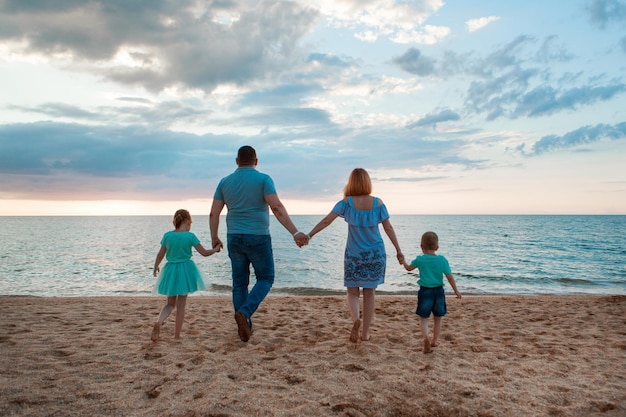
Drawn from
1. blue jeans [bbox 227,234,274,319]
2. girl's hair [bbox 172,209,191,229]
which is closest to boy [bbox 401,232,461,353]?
blue jeans [bbox 227,234,274,319]

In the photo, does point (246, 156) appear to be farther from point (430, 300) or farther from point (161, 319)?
point (430, 300)

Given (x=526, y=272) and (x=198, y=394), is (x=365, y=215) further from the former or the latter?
(x=526, y=272)

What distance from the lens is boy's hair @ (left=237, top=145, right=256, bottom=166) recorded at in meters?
5.39

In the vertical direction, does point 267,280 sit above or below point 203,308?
above

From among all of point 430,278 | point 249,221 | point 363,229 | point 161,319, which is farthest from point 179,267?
point 430,278

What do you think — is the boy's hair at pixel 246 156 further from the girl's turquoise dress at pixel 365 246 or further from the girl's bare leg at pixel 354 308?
the girl's bare leg at pixel 354 308

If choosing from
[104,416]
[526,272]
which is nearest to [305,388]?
[104,416]

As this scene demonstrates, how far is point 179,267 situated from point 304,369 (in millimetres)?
2230

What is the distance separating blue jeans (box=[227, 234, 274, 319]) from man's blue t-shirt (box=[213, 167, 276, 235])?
0.35 feet

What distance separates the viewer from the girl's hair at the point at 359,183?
5195 millimetres

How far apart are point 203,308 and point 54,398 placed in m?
4.93

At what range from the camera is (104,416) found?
3340 mm

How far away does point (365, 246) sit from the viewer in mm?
5227

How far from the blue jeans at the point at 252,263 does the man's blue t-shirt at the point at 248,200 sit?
108 mm
